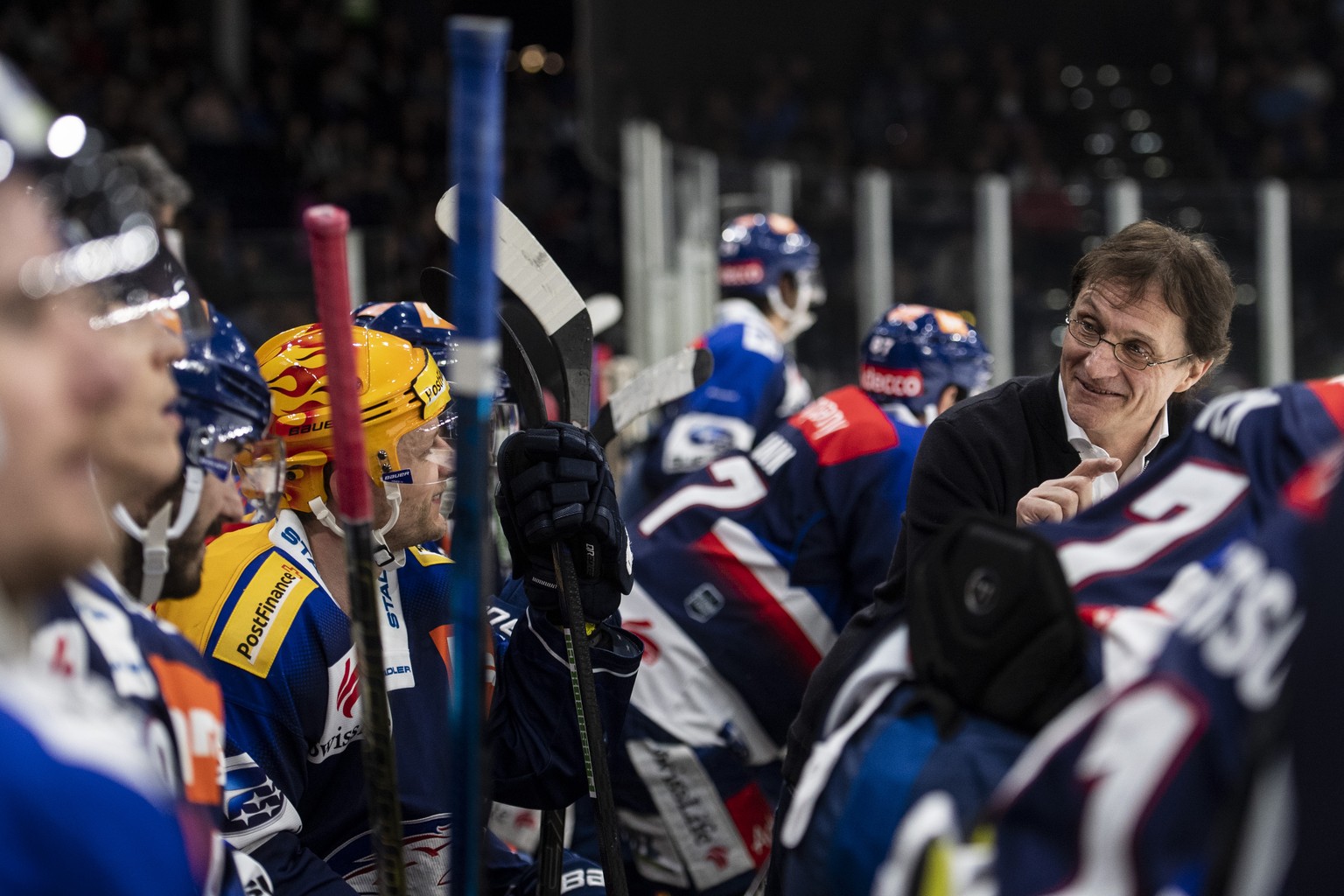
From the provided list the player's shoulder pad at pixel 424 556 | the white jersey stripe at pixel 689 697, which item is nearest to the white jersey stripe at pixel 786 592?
the white jersey stripe at pixel 689 697

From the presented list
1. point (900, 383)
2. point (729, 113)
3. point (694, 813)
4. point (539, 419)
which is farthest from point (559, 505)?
point (729, 113)

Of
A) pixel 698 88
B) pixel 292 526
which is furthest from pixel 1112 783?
pixel 698 88

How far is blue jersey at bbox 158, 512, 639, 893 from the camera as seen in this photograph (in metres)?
1.60

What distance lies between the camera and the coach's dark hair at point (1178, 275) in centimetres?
189

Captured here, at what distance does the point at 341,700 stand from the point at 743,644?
109cm

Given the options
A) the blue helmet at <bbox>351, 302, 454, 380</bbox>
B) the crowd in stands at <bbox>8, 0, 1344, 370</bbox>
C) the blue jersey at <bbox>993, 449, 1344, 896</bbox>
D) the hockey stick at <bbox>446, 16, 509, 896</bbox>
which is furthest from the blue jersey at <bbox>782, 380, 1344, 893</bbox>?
the crowd in stands at <bbox>8, 0, 1344, 370</bbox>

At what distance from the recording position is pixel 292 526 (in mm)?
1819

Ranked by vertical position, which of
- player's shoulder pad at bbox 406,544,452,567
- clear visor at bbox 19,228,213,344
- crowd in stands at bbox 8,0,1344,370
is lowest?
player's shoulder pad at bbox 406,544,452,567

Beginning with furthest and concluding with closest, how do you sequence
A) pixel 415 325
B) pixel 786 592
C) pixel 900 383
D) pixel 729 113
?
pixel 729 113 < pixel 900 383 < pixel 786 592 < pixel 415 325

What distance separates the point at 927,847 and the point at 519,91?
450 inches

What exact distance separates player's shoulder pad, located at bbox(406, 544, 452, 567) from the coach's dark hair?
0.97 meters

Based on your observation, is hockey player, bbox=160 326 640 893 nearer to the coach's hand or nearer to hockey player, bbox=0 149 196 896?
the coach's hand

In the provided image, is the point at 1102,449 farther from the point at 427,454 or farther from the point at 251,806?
the point at 251,806

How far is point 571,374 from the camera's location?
5.84 feet
